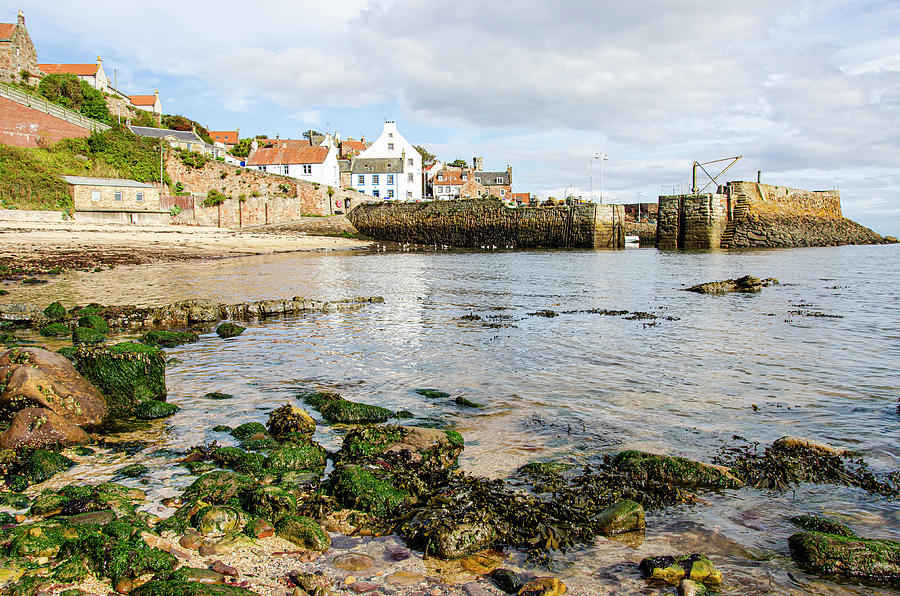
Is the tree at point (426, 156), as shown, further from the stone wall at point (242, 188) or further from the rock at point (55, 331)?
the rock at point (55, 331)

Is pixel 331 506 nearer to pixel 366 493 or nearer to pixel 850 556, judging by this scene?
pixel 366 493

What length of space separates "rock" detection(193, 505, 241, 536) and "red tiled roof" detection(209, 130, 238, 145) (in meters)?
102

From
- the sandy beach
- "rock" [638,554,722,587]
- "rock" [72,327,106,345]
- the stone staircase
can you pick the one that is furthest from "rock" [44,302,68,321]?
the stone staircase

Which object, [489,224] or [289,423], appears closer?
[289,423]

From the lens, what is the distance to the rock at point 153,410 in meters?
6.43

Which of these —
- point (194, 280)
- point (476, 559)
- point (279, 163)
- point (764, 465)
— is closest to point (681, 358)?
point (764, 465)

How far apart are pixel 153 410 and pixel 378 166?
8137 centimetres

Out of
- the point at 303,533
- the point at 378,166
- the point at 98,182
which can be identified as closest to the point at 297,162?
the point at 378,166

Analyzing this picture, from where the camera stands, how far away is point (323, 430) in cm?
628

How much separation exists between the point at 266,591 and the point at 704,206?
4302 centimetres

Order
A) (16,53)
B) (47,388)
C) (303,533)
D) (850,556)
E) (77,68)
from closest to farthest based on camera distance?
1. (850,556)
2. (303,533)
3. (47,388)
4. (16,53)
5. (77,68)

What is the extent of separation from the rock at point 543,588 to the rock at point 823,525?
2100 millimetres

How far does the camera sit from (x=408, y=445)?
217 inches

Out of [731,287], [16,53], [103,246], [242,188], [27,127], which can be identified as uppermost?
[16,53]
